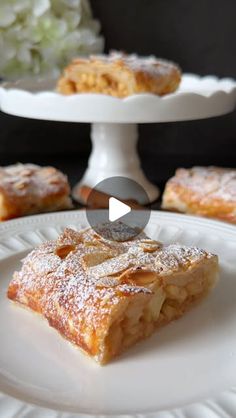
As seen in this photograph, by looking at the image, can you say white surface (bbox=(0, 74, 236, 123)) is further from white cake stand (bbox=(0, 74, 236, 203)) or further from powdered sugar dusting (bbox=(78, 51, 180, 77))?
powdered sugar dusting (bbox=(78, 51, 180, 77))

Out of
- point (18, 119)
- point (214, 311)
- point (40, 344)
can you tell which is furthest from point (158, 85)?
point (40, 344)

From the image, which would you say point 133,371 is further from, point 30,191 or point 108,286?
point 30,191

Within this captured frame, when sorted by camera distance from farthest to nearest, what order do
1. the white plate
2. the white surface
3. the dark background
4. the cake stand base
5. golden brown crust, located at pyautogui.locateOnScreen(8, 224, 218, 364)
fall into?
the dark background, the cake stand base, the white surface, golden brown crust, located at pyautogui.locateOnScreen(8, 224, 218, 364), the white plate

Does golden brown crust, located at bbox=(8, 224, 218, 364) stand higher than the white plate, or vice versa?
golden brown crust, located at bbox=(8, 224, 218, 364)

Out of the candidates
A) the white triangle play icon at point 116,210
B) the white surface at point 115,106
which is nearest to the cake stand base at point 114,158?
the white surface at point 115,106

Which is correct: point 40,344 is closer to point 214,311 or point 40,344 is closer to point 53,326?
point 53,326

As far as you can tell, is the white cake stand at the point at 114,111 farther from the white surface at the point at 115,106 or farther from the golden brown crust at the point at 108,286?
the golden brown crust at the point at 108,286

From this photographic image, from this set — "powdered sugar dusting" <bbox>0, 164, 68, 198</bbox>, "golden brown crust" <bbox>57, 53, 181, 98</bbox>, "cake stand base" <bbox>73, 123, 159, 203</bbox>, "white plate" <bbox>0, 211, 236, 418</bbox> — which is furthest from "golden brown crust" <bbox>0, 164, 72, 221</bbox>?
"white plate" <bbox>0, 211, 236, 418</bbox>
